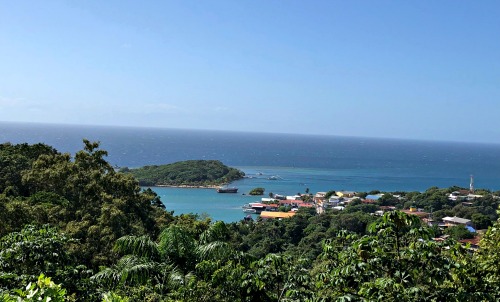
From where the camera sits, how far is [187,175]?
174 ft

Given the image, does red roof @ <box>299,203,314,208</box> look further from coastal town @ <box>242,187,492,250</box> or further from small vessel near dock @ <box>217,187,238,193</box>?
→ small vessel near dock @ <box>217,187,238,193</box>

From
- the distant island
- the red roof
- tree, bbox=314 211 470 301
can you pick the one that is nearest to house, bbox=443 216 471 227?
the red roof

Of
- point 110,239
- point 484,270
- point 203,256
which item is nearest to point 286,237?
Answer: point 110,239

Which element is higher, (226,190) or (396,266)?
(396,266)

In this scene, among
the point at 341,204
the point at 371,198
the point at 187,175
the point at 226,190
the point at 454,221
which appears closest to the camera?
the point at 454,221

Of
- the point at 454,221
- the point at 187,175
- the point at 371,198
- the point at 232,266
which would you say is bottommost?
the point at 371,198

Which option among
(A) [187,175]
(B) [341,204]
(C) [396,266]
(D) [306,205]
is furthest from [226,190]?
(C) [396,266]

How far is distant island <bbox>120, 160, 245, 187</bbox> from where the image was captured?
51312 mm

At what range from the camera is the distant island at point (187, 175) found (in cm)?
5131

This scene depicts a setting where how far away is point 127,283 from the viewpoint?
5.18m

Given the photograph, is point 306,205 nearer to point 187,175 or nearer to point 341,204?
point 341,204

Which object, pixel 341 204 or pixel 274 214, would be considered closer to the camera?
pixel 274 214

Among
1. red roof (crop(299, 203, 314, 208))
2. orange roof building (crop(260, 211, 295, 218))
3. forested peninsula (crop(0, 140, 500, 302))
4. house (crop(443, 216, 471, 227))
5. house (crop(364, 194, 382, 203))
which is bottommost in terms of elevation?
orange roof building (crop(260, 211, 295, 218))

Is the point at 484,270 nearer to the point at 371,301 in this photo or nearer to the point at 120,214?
the point at 371,301
